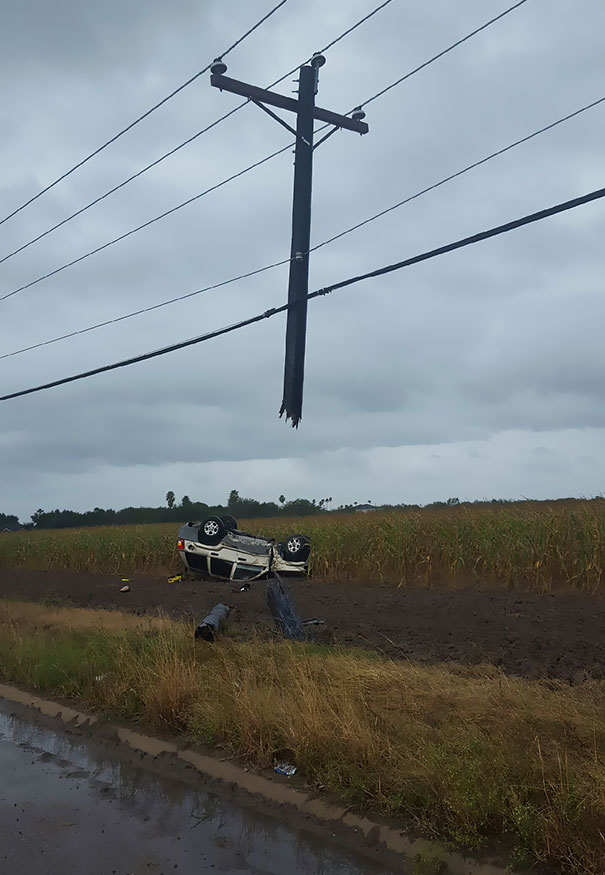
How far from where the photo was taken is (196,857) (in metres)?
4.84

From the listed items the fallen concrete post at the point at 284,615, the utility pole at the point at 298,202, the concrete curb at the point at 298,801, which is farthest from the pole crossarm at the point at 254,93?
the concrete curb at the point at 298,801

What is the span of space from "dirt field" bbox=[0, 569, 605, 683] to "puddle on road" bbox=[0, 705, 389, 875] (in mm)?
4608

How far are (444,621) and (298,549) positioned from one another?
752cm

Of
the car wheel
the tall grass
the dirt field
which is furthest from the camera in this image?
the car wheel

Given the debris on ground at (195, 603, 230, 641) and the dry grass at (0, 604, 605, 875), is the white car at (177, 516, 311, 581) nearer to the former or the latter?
the debris on ground at (195, 603, 230, 641)

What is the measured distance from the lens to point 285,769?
619 centimetres

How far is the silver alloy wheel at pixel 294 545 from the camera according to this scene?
1886cm

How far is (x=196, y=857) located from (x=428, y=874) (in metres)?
1.43

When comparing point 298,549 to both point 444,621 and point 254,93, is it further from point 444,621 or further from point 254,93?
point 254,93

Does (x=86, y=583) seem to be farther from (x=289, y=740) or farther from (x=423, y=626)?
(x=289, y=740)

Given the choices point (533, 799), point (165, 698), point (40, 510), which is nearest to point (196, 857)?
point (533, 799)

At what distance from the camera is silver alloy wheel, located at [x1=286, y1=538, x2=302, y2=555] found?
18.9 m

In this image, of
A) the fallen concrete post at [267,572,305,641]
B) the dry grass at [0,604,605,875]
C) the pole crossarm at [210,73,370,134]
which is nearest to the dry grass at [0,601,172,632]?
the fallen concrete post at [267,572,305,641]

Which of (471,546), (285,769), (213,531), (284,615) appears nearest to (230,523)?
(213,531)
